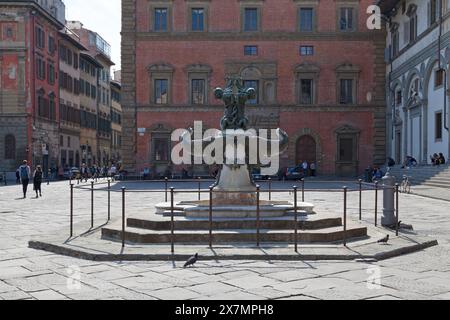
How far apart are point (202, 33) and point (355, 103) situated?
10595mm

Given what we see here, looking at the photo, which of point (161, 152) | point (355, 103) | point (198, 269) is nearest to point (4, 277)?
point (198, 269)

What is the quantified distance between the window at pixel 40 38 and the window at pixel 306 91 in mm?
19183

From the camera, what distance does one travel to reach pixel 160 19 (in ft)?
114

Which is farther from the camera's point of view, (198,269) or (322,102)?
(322,102)

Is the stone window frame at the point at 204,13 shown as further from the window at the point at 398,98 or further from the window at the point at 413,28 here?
the window at the point at 398,98

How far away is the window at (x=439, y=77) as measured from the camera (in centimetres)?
2525

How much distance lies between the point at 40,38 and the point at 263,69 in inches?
671

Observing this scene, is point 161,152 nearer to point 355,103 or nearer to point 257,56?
point 257,56

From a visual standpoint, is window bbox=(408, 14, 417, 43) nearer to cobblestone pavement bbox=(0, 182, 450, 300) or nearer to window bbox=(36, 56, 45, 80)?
cobblestone pavement bbox=(0, 182, 450, 300)

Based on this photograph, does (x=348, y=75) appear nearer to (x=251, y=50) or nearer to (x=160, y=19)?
(x=251, y=50)

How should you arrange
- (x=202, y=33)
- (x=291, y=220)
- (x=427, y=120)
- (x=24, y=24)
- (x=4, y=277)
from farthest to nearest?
(x=24, y=24)
(x=202, y=33)
(x=427, y=120)
(x=291, y=220)
(x=4, y=277)

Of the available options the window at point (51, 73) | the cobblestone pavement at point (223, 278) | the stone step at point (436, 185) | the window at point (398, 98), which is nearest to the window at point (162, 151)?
the window at point (51, 73)

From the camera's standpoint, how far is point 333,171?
34.8 m

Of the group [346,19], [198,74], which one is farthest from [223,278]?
[346,19]
